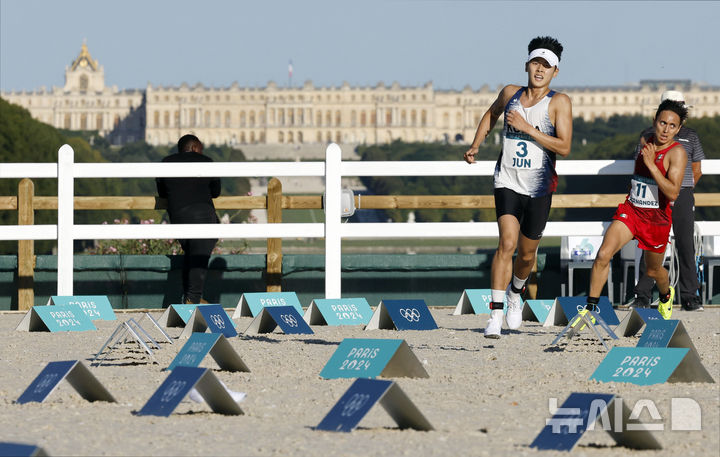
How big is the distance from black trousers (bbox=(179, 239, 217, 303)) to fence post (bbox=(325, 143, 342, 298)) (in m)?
0.83

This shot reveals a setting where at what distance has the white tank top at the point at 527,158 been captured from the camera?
289 inches

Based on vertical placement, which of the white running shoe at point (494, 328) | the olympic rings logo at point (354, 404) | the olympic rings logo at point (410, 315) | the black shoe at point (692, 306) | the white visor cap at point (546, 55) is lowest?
the black shoe at point (692, 306)

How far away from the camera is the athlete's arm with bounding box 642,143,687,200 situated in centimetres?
795

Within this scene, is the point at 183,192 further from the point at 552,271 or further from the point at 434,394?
the point at 434,394

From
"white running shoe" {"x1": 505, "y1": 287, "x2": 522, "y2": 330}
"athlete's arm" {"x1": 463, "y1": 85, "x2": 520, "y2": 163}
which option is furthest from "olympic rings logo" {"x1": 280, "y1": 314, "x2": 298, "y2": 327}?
"athlete's arm" {"x1": 463, "y1": 85, "x2": 520, "y2": 163}

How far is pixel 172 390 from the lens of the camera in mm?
4805

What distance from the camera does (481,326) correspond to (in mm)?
8719

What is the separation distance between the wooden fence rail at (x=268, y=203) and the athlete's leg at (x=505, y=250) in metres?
2.71

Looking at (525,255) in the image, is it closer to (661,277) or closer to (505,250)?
(505,250)

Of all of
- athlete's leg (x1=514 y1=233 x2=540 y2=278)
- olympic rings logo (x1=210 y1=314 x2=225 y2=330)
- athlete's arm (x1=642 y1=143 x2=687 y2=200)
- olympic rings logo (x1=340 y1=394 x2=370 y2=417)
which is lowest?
olympic rings logo (x1=210 y1=314 x2=225 y2=330)

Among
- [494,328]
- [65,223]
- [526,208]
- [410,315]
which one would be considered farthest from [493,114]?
[65,223]

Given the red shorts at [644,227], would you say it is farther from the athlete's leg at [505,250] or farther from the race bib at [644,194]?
the athlete's leg at [505,250]

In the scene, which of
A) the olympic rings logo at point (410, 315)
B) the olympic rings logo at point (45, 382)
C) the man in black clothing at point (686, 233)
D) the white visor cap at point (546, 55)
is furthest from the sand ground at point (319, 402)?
the white visor cap at point (546, 55)

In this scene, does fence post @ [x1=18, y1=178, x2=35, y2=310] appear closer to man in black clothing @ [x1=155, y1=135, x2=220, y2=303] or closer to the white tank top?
man in black clothing @ [x1=155, y1=135, x2=220, y2=303]
